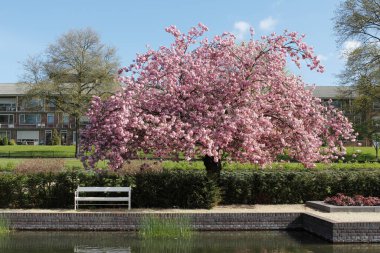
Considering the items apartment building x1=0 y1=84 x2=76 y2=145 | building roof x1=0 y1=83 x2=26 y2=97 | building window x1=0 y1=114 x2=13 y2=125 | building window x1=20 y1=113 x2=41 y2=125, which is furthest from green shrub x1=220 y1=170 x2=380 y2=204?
building window x1=0 y1=114 x2=13 y2=125

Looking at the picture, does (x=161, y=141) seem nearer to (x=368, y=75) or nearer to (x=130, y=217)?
(x=130, y=217)

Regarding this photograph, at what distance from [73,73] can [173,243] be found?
42.3 metres

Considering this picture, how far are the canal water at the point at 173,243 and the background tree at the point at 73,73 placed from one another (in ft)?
120

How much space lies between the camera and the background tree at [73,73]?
48062 millimetres

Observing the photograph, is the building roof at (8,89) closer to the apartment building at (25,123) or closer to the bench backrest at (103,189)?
the apartment building at (25,123)

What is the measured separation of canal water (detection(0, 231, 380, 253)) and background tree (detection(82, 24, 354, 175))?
234cm

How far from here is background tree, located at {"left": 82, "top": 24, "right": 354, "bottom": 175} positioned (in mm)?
13273

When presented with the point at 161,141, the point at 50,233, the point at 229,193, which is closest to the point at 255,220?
the point at 229,193

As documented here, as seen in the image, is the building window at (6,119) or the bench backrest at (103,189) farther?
the building window at (6,119)

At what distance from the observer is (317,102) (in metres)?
16.0

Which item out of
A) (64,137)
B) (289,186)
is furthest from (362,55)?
(64,137)

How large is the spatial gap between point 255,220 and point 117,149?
Answer: 4347 millimetres

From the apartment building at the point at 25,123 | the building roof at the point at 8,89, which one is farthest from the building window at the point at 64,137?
the building roof at the point at 8,89

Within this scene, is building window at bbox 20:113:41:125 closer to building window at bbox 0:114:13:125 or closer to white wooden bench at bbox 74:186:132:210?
building window at bbox 0:114:13:125
